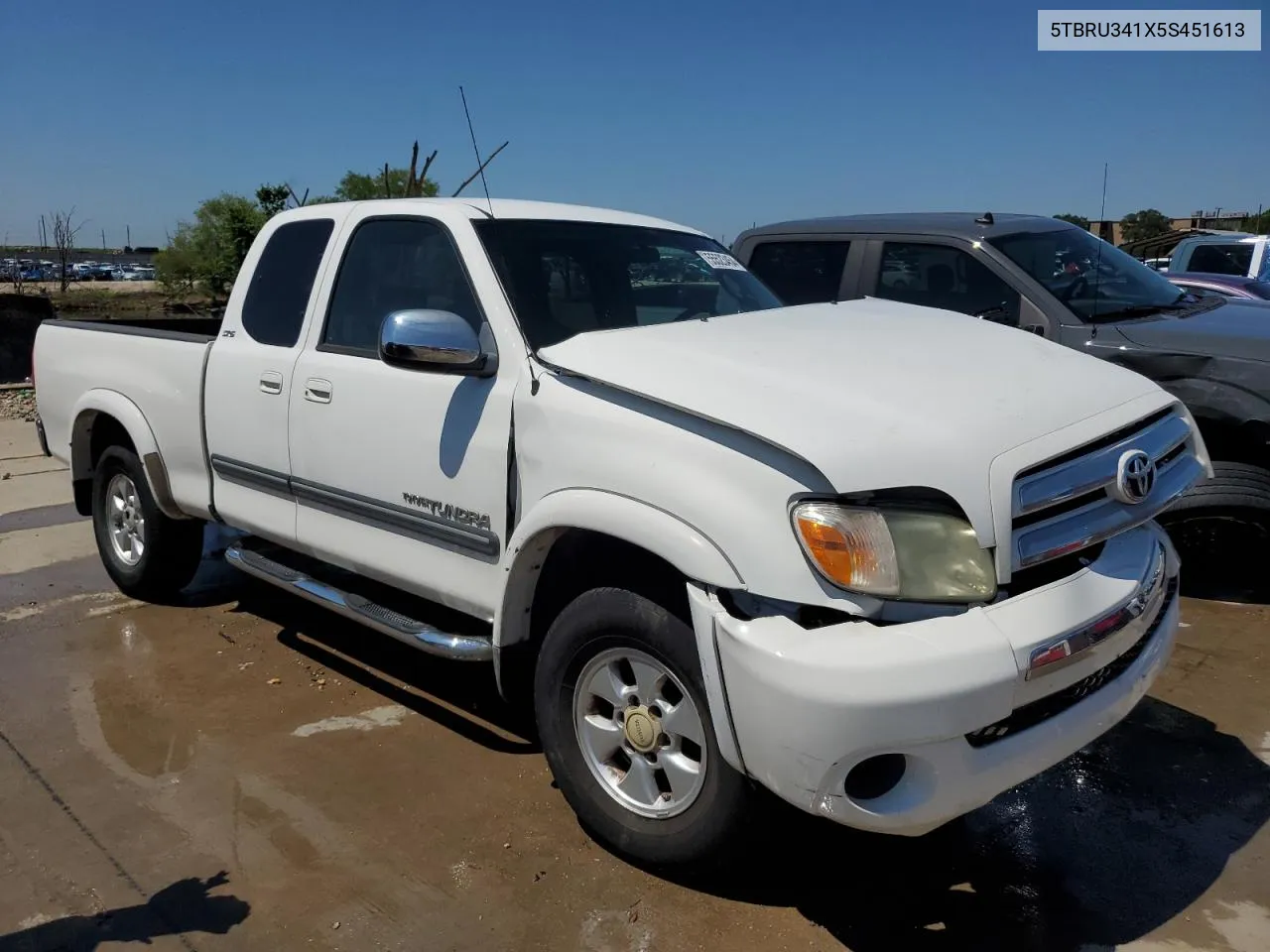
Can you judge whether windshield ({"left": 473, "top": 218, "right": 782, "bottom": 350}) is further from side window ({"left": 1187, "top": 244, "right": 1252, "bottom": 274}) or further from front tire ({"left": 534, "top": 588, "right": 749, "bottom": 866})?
side window ({"left": 1187, "top": 244, "right": 1252, "bottom": 274})

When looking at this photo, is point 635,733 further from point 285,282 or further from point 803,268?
point 803,268

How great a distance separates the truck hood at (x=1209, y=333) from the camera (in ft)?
16.6

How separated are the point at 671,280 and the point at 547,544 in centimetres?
145

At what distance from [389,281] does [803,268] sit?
327 centimetres

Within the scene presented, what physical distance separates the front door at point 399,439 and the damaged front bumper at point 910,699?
1.09 metres

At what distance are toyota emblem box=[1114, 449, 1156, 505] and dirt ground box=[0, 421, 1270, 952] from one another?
3.78ft

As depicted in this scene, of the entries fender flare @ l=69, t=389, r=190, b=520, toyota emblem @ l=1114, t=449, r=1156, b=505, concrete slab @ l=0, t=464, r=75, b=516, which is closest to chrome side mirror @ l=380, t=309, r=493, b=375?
toyota emblem @ l=1114, t=449, r=1156, b=505

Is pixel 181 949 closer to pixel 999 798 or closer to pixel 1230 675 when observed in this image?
pixel 999 798

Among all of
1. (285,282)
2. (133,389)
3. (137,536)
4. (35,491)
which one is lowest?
(35,491)

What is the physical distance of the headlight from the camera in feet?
8.02

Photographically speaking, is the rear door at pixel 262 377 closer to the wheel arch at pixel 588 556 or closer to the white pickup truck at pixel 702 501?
the white pickup truck at pixel 702 501

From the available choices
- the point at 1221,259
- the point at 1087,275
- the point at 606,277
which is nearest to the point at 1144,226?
the point at 1221,259

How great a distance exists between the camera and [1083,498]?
2781 millimetres

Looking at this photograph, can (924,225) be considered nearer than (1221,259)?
Yes
